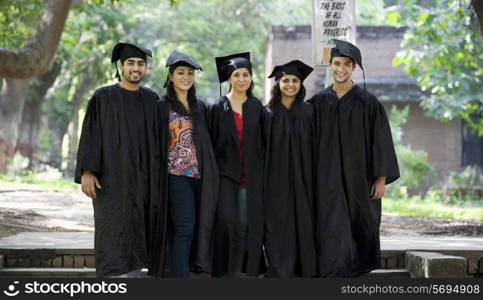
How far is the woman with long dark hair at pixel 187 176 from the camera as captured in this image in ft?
20.6

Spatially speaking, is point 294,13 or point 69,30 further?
point 294,13

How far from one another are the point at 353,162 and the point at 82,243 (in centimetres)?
267

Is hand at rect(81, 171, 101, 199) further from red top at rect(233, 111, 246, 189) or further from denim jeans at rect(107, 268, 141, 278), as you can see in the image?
red top at rect(233, 111, 246, 189)

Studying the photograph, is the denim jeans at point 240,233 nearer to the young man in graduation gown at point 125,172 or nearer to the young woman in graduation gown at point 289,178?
the young woman in graduation gown at point 289,178

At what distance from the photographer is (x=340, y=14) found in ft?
28.6

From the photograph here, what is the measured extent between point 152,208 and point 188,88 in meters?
0.99

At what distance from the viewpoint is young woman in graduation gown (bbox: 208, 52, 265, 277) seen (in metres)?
6.48

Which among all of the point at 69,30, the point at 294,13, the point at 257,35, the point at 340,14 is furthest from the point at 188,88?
the point at 294,13

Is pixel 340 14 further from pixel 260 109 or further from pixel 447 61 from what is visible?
pixel 447 61

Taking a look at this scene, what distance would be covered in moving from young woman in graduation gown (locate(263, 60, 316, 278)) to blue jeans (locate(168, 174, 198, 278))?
0.64 meters

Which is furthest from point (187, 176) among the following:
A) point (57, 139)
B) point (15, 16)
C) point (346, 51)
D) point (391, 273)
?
point (57, 139)

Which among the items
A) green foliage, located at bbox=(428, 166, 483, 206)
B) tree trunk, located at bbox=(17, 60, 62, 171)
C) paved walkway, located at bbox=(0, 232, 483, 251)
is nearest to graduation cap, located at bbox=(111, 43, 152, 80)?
paved walkway, located at bbox=(0, 232, 483, 251)

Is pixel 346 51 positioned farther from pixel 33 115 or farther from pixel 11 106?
pixel 33 115

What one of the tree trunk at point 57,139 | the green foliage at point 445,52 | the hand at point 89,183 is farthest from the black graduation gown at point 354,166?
the tree trunk at point 57,139
